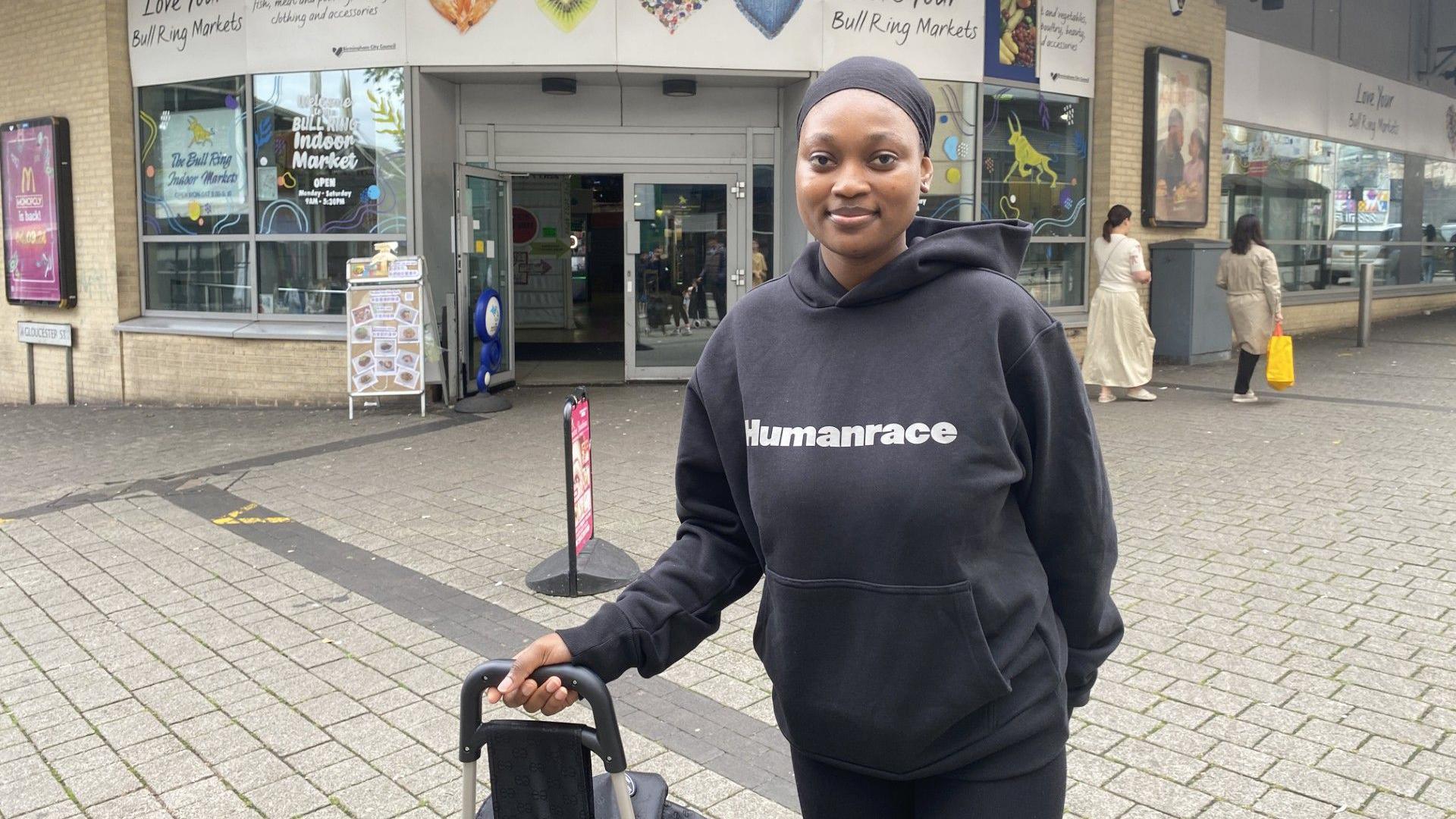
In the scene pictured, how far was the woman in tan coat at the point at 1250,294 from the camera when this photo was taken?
10.7 m

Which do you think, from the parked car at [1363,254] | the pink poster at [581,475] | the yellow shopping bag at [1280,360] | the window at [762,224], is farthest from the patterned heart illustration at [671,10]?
the parked car at [1363,254]

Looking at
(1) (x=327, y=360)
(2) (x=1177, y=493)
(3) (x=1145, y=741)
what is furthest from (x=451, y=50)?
(3) (x=1145, y=741)

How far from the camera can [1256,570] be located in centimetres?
575

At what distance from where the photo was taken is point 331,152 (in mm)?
11695

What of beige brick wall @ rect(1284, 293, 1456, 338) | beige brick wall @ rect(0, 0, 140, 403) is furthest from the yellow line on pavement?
beige brick wall @ rect(1284, 293, 1456, 338)

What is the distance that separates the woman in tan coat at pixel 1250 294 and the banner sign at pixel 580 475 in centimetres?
732

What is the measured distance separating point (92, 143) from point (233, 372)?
120 inches

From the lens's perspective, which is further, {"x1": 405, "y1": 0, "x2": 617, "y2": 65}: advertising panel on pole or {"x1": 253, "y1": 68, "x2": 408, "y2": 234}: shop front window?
{"x1": 253, "y1": 68, "x2": 408, "y2": 234}: shop front window

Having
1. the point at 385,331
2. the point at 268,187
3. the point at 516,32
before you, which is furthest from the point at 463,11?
the point at 385,331

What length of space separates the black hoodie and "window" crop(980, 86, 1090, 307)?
1136 centimetres

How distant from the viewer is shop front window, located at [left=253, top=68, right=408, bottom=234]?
11.5m

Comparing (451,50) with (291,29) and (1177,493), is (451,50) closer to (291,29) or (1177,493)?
(291,29)

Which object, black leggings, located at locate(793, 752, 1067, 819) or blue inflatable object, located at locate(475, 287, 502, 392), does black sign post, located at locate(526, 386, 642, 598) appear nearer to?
black leggings, located at locate(793, 752, 1067, 819)

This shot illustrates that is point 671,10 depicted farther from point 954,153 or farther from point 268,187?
point 268,187
